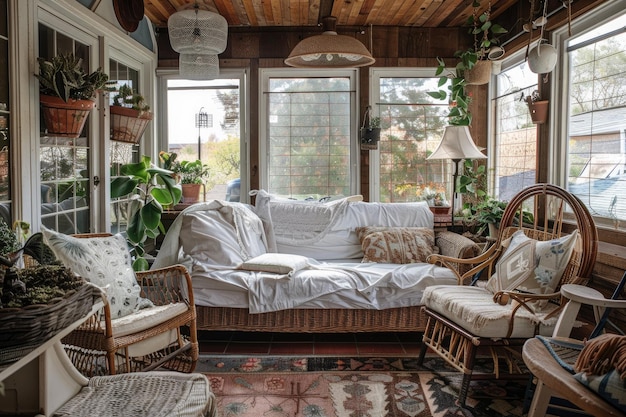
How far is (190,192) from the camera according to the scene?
4828 millimetres

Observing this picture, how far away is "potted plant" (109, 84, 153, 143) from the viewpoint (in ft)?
13.0

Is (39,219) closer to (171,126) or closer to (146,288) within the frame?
(146,288)

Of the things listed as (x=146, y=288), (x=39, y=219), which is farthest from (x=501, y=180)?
(x=39, y=219)

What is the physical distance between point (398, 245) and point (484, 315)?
1.52 meters

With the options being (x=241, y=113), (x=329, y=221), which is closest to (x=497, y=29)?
(x=329, y=221)

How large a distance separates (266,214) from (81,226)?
1.36 meters

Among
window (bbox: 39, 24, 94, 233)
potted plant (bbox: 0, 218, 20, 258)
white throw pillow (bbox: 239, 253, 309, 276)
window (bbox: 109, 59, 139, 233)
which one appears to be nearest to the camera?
potted plant (bbox: 0, 218, 20, 258)

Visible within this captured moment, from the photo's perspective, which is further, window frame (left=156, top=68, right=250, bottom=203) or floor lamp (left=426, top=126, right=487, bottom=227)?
window frame (left=156, top=68, right=250, bottom=203)

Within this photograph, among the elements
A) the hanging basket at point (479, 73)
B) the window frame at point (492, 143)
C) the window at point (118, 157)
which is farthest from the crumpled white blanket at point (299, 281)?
the hanging basket at point (479, 73)

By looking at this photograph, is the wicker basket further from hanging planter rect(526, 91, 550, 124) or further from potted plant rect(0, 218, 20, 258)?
hanging planter rect(526, 91, 550, 124)

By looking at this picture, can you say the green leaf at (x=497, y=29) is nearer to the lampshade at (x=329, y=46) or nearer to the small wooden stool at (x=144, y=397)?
the lampshade at (x=329, y=46)

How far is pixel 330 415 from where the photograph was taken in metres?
2.57

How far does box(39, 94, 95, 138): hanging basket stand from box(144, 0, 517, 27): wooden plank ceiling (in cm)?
131

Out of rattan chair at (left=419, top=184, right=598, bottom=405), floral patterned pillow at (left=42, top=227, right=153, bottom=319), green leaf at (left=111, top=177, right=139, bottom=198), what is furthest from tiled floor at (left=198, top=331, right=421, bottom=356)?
green leaf at (left=111, top=177, right=139, bottom=198)
